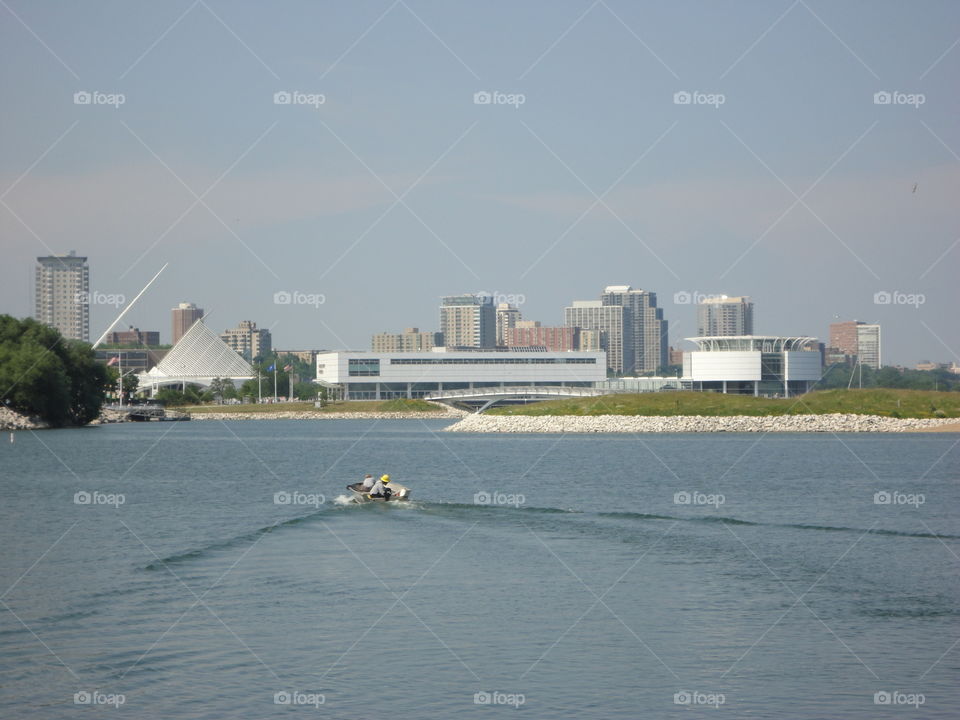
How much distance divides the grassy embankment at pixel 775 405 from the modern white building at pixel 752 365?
29.7 m

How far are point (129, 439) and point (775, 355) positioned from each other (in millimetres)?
93192

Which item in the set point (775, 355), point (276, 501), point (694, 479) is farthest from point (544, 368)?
point (276, 501)

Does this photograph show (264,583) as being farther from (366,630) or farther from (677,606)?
(677,606)

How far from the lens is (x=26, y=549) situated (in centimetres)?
2952

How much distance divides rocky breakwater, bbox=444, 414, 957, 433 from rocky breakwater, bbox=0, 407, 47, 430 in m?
42.0

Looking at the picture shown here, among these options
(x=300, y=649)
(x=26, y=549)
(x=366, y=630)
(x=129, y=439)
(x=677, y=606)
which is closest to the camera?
(x=300, y=649)
